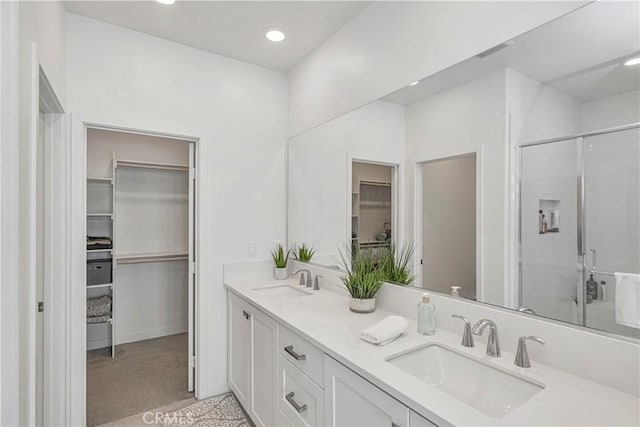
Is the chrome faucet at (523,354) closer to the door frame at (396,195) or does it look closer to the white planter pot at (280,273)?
the door frame at (396,195)

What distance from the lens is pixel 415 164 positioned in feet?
5.87

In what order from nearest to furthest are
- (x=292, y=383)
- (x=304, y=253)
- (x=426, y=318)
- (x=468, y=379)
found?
1. (x=468, y=379)
2. (x=426, y=318)
3. (x=292, y=383)
4. (x=304, y=253)

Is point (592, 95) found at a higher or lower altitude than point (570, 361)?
higher

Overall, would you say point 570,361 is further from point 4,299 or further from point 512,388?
point 4,299

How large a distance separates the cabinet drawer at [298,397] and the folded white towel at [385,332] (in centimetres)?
31

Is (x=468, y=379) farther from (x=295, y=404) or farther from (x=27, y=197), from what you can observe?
(x=27, y=197)

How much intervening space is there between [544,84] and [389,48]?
2.89ft

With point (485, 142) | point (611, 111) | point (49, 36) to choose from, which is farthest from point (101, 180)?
point (611, 111)

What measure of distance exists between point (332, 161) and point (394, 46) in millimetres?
872

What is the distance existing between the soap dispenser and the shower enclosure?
36 centimetres


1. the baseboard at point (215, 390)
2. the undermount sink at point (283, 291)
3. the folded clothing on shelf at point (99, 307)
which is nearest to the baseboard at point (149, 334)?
the folded clothing on shelf at point (99, 307)

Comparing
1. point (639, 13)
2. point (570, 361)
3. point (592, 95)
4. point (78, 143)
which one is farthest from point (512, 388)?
point (78, 143)

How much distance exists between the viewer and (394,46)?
1839 millimetres

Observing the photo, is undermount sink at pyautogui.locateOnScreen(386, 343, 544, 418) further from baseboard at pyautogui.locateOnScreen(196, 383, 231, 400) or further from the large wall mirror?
baseboard at pyautogui.locateOnScreen(196, 383, 231, 400)
